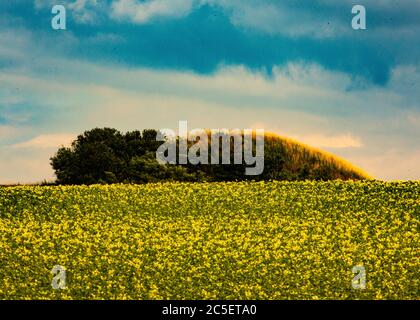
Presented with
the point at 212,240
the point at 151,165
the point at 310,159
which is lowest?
the point at 212,240

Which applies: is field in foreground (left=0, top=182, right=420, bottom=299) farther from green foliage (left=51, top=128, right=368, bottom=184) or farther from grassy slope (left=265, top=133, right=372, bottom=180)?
grassy slope (left=265, top=133, right=372, bottom=180)

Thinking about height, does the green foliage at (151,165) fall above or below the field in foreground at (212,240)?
above

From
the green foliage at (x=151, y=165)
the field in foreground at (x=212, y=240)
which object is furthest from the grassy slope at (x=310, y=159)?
the field in foreground at (x=212, y=240)

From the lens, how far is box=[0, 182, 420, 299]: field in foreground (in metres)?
16.8

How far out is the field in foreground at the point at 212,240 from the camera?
16797 millimetres

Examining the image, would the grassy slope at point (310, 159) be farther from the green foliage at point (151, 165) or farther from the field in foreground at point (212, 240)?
the field in foreground at point (212, 240)

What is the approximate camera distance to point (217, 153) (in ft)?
121

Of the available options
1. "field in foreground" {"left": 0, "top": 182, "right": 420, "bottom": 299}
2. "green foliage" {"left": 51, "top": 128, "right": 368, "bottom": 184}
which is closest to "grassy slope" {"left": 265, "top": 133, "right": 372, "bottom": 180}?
"green foliage" {"left": 51, "top": 128, "right": 368, "bottom": 184}

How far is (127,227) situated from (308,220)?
609cm

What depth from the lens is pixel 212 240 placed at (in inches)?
820

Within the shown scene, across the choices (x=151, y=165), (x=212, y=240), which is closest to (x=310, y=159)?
(x=151, y=165)

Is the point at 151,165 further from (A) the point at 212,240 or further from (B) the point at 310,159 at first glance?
(A) the point at 212,240
